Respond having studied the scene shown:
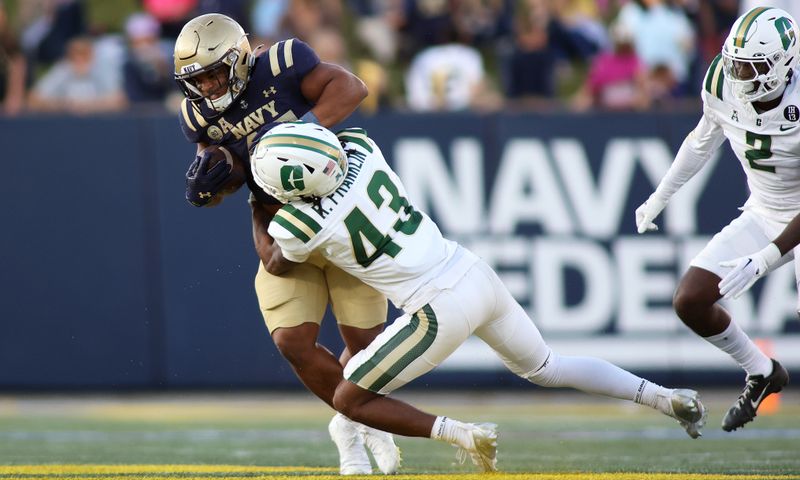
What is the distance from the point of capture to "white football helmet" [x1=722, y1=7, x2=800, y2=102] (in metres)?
5.52

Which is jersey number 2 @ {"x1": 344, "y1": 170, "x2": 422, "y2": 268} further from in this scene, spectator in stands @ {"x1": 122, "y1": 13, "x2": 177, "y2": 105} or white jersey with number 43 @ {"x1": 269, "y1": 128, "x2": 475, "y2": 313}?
spectator in stands @ {"x1": 122, "y1": 13, "x2": 177, "y2": 105}

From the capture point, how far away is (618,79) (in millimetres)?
9820

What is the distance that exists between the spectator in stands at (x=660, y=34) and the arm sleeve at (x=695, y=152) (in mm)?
4356

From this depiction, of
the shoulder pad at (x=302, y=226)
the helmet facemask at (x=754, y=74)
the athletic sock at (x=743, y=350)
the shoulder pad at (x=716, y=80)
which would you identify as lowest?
the athletic sock at (x=743, y=350)

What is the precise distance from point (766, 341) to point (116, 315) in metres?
4.47

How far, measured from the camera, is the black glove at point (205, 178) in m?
5.36

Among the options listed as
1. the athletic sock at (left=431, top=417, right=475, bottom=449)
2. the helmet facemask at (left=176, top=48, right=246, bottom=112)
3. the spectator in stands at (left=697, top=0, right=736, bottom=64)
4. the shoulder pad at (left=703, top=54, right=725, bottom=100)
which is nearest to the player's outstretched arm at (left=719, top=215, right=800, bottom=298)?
the shoulder pad at (left=703, top=54, right=725, bottom=100)

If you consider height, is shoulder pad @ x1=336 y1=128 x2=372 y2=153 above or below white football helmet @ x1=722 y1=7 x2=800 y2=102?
below

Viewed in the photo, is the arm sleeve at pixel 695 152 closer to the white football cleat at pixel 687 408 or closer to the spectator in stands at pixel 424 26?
the white football cleat at pixel 687 408

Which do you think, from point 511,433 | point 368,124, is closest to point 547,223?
point 368,124

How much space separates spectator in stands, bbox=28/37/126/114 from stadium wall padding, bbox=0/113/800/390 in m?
0.79

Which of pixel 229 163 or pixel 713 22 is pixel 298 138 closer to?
pixel 229 163

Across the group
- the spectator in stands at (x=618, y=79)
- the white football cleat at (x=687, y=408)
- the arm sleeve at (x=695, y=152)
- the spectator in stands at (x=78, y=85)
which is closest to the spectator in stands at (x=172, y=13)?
the spectator in stands at (x=78, y=85)

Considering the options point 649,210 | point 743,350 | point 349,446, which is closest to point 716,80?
point 649,210
